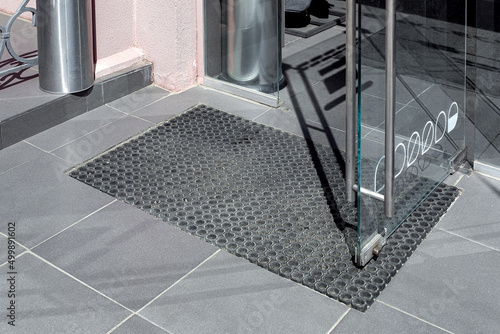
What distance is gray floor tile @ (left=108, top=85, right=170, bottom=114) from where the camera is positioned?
450 centimetres

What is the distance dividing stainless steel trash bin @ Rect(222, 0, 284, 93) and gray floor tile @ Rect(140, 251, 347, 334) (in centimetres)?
188

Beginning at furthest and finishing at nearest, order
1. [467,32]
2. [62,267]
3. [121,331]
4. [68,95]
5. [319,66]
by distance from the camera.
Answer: [319,66] < [68,95] < [467,32] < [62,267] < [121,331]

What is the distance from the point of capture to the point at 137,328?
8.75 ft

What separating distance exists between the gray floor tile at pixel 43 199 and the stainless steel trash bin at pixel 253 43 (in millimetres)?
1435

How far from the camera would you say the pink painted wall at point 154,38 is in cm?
461

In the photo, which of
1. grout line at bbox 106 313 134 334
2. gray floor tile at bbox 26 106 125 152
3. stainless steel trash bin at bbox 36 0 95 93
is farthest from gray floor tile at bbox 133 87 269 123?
grout line at bbox 106 313 134 334

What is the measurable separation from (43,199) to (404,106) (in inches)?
70.6

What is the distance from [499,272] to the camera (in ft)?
9.89

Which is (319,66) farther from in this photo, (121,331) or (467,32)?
(121,331)

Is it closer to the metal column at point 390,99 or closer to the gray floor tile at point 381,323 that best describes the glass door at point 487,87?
the metal column at point 390,99

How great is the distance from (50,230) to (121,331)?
81 cm

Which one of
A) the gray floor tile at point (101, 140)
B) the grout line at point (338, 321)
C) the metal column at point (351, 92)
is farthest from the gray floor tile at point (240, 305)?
the gray floor tile at point (101, 140)

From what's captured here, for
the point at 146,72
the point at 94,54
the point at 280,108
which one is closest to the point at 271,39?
the point at 280,108

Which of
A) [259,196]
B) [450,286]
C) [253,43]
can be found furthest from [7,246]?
[253,43]
